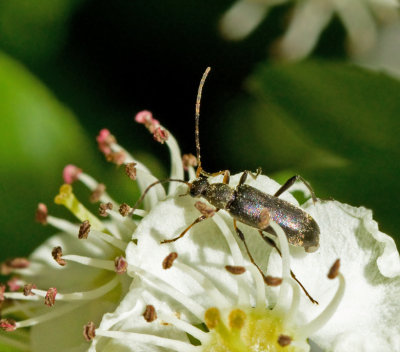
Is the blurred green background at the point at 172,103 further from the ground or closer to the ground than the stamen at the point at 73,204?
further from the ground

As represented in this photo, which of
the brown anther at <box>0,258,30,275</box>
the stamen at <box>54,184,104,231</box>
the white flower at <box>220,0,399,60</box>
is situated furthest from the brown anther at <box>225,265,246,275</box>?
the white flower at <box>220,0,399,60</box>

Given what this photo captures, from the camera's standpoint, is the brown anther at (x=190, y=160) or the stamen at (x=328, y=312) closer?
the stamen at (x=328, y=312)

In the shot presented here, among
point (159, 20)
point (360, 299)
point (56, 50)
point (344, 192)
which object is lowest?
point (360, 299)

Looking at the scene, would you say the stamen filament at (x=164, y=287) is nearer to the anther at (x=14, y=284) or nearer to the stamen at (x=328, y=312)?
the stamen at (x=328, y=312)

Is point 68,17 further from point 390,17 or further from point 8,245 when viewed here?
point 390,17

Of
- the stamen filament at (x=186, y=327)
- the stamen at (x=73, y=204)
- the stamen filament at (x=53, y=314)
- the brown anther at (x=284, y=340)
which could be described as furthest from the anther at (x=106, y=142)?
the brown anther at (x=284, y=340)

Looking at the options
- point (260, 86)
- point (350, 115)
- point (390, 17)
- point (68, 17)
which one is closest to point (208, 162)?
point (260, 86)

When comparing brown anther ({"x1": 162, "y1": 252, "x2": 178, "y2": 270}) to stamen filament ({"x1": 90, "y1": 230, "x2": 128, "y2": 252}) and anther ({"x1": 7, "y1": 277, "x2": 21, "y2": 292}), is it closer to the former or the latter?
stamen filament ({"x1": 90, "y1": 230, "x2": 128, "y2": 252})
